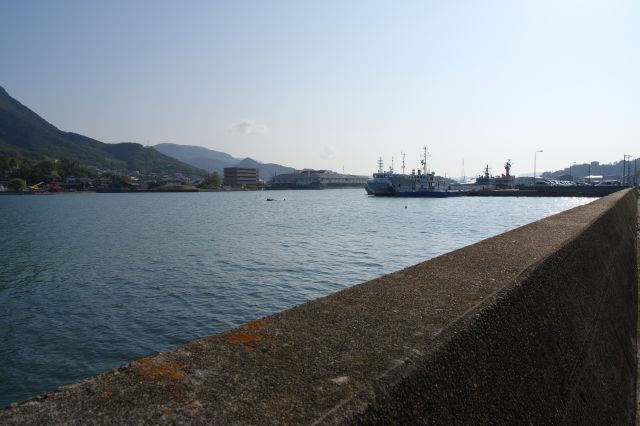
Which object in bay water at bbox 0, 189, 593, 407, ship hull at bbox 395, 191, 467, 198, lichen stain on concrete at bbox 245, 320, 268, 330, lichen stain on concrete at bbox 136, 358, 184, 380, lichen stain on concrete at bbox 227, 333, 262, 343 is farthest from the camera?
ship hull at bbox 395, 191, 467, 198

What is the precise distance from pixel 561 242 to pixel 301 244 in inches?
886

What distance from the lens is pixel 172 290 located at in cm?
1566

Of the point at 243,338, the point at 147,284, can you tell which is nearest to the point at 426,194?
the point at 147,284

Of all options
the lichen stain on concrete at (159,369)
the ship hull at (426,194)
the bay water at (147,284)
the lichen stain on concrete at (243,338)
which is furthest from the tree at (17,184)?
the lichen stain on concrete at (159,369)

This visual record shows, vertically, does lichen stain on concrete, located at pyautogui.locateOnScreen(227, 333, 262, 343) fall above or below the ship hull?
above

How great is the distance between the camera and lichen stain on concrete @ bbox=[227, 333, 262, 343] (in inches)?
93.2

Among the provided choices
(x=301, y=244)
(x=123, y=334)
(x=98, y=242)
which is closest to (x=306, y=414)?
(x=123, y=334)

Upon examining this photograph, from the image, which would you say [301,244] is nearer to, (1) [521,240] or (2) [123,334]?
(2) [123,334]

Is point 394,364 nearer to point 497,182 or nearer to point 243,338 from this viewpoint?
point 243,338

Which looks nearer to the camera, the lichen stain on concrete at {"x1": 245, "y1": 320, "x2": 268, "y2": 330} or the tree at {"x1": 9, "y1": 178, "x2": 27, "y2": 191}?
the lichen stain on concrete at {"x1": 245, "y1": 320, "x2": 268, "y2": 330}

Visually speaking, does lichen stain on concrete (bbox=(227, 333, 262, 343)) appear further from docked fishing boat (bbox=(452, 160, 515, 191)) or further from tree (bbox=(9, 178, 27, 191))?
tree (bbox=(9, 178, 27, 191))

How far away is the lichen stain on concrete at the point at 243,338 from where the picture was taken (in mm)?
2367

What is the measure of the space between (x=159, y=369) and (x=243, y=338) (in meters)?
0.54

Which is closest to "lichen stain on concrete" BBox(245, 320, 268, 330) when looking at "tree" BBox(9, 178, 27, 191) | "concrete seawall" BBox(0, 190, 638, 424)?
"concrete seawall" BBox(0, 190, 638, 424)
